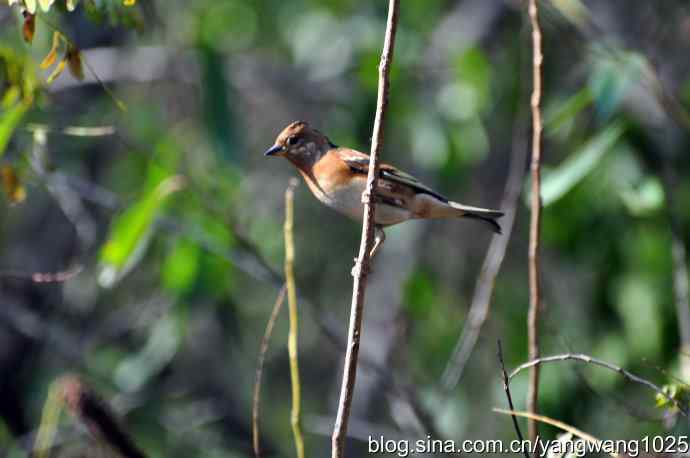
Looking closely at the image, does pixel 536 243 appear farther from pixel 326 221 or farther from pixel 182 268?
pixel 326 221

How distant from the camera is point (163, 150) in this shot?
23.3 feet

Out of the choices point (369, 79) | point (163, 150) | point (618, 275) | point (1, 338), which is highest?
point (369, 79)

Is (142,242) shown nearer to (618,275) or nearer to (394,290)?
(618,275)

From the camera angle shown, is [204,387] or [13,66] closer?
[13,66]

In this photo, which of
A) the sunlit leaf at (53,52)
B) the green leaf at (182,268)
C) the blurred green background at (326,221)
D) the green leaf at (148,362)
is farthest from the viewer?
the green leaf at (148,362)

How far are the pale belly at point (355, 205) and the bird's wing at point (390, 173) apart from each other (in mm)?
131

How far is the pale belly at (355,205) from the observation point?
15.9ft

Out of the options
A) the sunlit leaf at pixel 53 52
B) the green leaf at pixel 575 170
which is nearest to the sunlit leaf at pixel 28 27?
the sunlit leaf at pixel 53 52

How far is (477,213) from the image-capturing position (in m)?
4.86

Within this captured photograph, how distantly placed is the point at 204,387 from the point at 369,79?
433 cm

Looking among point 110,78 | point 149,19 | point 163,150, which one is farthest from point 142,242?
point 110,78

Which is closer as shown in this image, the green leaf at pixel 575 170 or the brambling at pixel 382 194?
the brambling at pixel 382 194

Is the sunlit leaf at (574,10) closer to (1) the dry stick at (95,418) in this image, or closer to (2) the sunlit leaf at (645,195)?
(2) the sunlit leaf at (645,195)

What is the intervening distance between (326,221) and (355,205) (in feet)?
21.8
